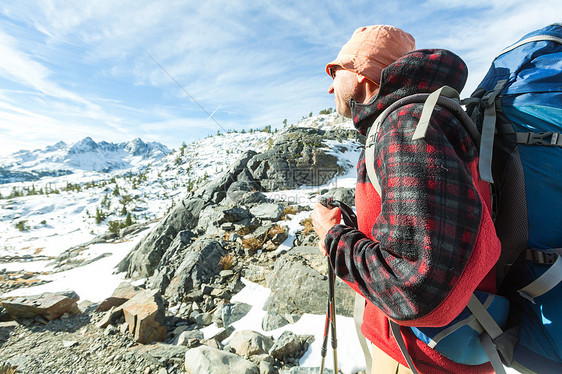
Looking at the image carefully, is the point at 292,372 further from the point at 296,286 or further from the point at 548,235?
the point at 548,235

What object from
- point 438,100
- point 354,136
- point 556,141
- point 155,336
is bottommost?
point 155,336

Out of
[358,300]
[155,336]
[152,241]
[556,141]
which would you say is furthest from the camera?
[152,241]

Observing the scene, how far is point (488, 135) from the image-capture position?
903 mm

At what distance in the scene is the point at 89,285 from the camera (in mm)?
7832

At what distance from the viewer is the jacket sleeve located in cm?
74

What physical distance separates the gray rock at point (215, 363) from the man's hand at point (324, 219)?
232 centimetres

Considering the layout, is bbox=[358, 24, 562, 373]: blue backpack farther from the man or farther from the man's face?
the man's face

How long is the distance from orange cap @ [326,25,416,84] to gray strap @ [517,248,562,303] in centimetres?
100

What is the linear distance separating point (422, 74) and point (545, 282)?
0.86 meters

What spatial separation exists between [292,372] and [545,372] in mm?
2360

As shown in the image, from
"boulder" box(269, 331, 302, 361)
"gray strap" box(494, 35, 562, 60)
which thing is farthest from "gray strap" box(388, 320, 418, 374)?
"boulder" box(269, 331, 302, 361)

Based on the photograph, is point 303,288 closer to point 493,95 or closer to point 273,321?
point 273,321

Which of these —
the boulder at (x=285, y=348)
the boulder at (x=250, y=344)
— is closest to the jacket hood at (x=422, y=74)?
the boulder at (x=285, y=348)

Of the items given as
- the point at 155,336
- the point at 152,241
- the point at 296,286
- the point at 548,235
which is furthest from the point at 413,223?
the point at 152,241
